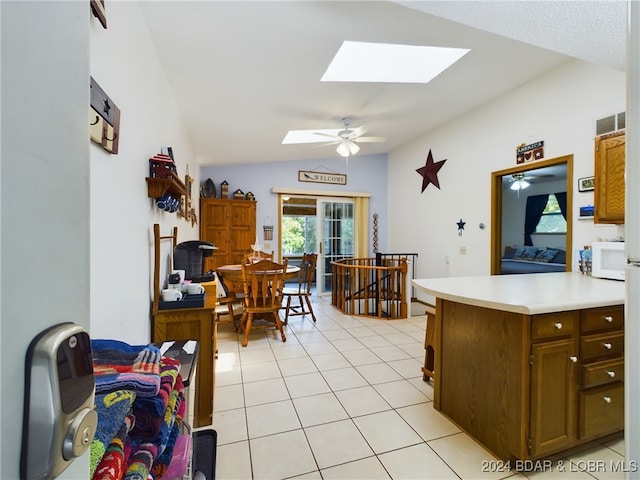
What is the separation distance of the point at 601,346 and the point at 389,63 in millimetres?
2802

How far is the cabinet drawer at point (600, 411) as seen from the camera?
162 cm

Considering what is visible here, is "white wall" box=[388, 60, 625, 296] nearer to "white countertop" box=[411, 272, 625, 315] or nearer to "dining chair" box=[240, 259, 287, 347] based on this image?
"white countertop" box=[411, 272, 625, 315]

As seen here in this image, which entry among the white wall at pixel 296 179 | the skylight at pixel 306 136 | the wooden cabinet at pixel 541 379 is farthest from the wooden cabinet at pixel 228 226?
the wooden cabinet at pixel 541 379

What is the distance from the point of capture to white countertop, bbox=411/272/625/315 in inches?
59.4

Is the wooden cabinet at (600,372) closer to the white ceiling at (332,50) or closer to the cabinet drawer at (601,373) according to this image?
the cabinet drawer at (601,373)

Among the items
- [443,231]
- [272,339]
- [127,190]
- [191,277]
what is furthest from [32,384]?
[443,231]

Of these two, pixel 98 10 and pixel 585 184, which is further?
pixel 585 184

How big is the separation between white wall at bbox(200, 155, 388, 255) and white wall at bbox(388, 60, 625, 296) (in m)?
0.25

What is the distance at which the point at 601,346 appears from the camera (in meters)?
1.66

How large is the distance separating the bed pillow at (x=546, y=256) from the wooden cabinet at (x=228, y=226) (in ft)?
20.9

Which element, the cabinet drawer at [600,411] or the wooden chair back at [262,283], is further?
the wooden chair back at [262,283]

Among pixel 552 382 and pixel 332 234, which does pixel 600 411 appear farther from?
pixel 332 234

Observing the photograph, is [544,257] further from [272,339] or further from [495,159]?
[272,339]

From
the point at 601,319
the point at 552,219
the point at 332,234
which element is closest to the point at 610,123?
the point at 601,319
